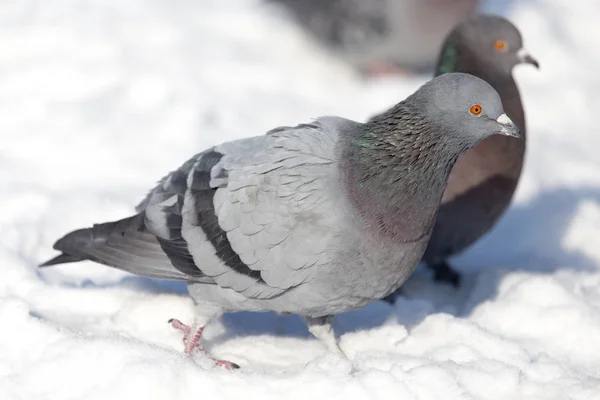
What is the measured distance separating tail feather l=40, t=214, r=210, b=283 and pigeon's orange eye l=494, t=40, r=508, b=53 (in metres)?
2.57

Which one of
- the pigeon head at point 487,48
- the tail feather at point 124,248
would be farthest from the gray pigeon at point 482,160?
the tail feather at point 124,248

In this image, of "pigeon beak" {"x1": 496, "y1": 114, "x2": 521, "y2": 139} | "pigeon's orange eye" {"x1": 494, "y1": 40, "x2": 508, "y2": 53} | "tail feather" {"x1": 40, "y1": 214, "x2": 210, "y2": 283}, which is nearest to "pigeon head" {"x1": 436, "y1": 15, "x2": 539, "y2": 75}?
"pigeon's orange eye" {"x1": 494, "y1": 40, "x2": 508, "y2": 53}

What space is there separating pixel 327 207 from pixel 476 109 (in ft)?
2.65

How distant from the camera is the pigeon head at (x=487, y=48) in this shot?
559cm

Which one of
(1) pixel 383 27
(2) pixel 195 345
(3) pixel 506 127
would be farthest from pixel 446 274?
(1) pixel 383 27

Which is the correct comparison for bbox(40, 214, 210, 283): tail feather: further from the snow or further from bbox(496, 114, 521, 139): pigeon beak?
bbox(496, 114, 521, 139): pigeon beak

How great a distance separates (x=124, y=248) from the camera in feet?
14.4

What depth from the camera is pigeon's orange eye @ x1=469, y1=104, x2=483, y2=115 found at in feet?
13.1

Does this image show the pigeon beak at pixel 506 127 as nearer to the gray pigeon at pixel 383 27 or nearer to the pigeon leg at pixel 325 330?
the pigeon leg at pixel 325 330

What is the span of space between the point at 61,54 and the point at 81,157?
1640mm

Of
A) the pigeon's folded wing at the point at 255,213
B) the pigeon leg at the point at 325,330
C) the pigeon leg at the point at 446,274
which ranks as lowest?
the pigeon leg at the point at 325,330

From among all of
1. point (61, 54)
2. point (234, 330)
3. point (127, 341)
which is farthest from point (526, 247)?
point (61, 54)

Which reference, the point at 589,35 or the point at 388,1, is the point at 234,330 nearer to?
the point at 388,1

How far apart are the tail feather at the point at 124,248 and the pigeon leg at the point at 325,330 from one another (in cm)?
70
